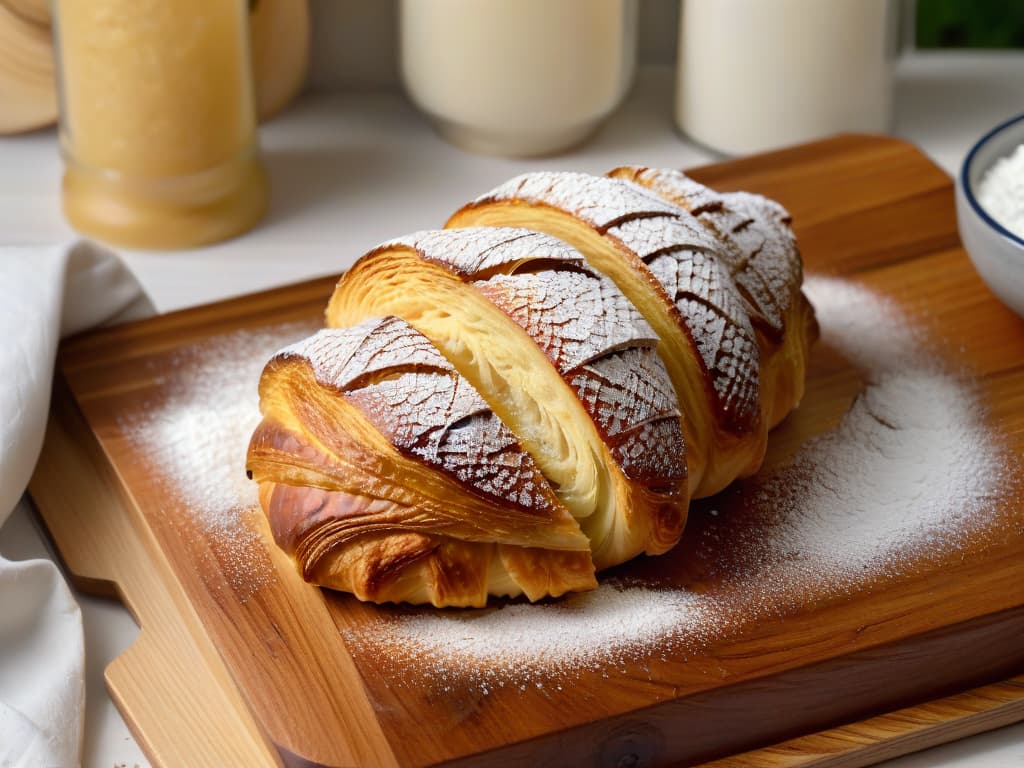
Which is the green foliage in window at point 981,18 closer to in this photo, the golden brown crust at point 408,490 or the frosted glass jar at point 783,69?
the frosted glass jar at point 783,69

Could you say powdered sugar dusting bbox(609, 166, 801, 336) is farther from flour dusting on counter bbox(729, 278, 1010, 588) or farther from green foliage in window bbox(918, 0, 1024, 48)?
green foliage in window bbox(918, 0, 1024, 48)

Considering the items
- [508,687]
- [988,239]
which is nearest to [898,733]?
[508,687]

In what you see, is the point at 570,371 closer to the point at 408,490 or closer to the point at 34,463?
the point at 408,490

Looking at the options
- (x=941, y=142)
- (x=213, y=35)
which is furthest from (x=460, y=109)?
(x=941, y=142)

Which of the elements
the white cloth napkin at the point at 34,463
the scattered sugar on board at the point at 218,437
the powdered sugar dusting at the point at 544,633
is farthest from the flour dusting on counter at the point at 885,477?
the white cloth napkin at the point at 34,463

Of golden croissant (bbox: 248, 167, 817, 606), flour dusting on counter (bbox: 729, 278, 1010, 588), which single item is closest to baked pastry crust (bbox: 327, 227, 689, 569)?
golden croissant (bbox: 248, 167, 817, 606)

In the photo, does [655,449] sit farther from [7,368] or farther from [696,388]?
[7,368]

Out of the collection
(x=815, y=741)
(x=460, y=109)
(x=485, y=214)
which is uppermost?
(x=485, y=214)
